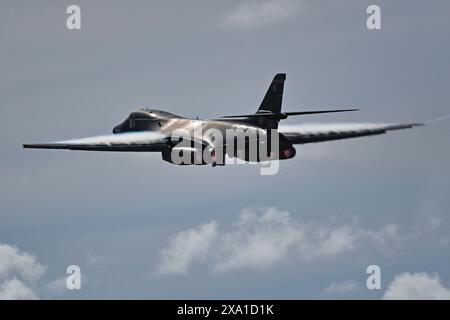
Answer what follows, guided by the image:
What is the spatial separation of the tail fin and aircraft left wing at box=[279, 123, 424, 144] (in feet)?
22.6

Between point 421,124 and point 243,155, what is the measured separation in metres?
16.5

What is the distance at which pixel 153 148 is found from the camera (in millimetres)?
78812

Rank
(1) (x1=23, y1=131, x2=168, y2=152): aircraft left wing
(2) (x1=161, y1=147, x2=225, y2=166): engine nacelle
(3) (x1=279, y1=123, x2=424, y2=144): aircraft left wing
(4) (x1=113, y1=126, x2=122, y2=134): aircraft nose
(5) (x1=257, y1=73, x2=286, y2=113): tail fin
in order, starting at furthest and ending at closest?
1. (4) (x1=113, y1=126, x2=122, y2=134): aircraft nose
2. (5) (x1=257, y1=73, x2=286, y2=113): tail fin
3. (1) (x1=23, y1=131, x2=168, y2=152): aircraft left wing
4. (2) (x1=161, y1=147, x2=225, y2=166): engine nacelle
5. (3) (x1=279, y1=123, x2=424, y2=144): aircraft left wing

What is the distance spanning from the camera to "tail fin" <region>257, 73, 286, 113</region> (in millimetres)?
87250

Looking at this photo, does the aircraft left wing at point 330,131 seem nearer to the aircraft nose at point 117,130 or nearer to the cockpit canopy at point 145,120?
the cockpit canopy at point 145,120

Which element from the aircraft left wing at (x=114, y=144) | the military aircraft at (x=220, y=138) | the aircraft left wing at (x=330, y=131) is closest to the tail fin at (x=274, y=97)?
the military aircraft at (x=220, y=138)

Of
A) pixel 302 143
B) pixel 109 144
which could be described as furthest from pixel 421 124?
pixel 109 144

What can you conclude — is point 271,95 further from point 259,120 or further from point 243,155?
point 243,155

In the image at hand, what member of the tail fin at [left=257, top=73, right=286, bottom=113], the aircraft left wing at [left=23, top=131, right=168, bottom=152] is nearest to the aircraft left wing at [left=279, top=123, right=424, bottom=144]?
the tail fin at [left=257, top=73, right=286, bottom=113]

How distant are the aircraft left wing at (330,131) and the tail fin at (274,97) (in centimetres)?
690

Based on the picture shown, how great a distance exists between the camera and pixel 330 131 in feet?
250

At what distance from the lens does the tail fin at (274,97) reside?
286ft

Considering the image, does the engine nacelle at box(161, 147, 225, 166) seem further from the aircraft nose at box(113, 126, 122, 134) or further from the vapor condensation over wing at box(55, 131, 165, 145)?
the aircraft nose at box(113, 126, 122, 134)

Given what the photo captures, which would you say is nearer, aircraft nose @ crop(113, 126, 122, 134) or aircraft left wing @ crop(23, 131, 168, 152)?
aircraft left wing @ crop(23, 131, 168, 152)
